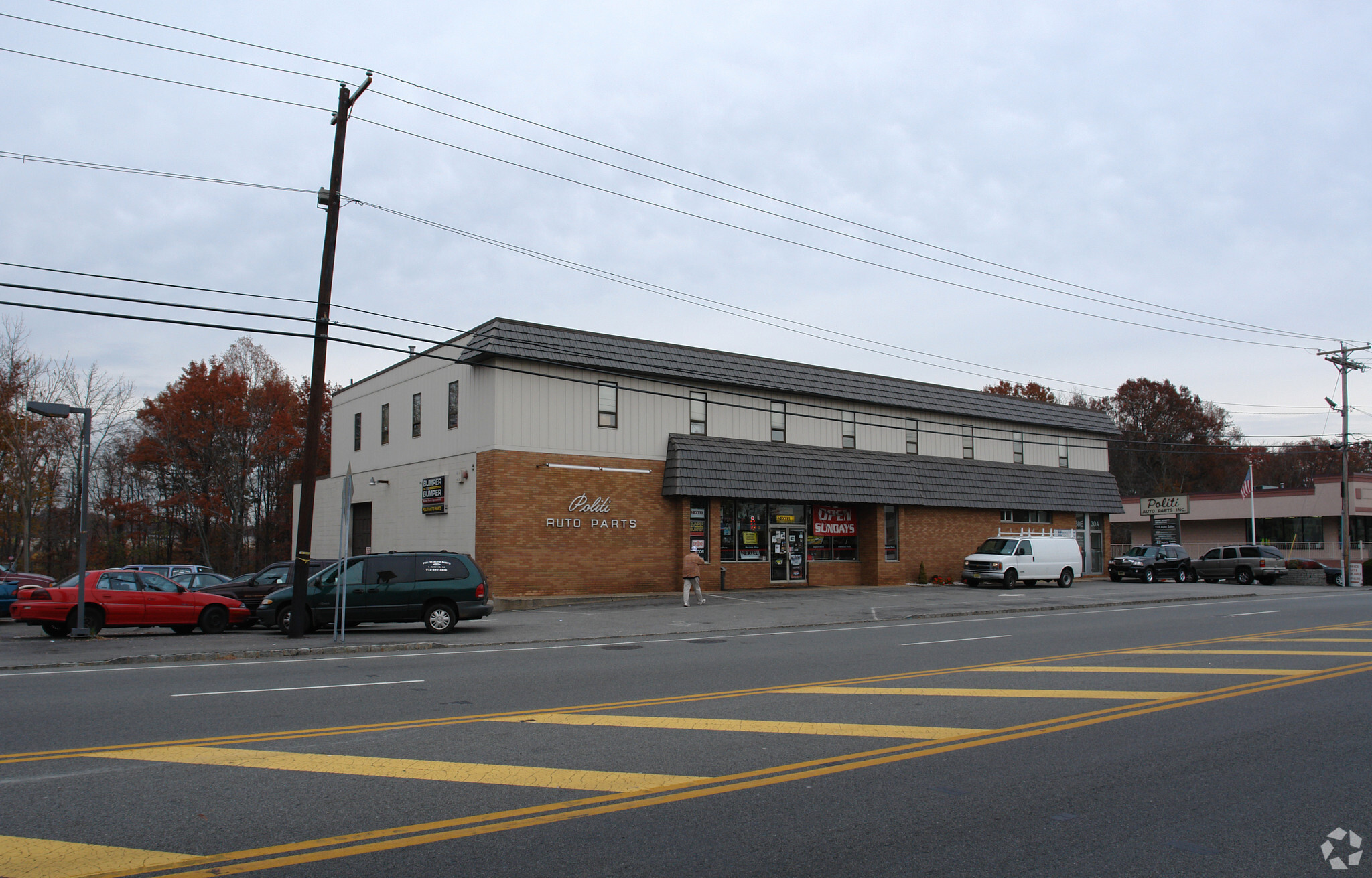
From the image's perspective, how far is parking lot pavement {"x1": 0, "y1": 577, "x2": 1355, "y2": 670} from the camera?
621 inches

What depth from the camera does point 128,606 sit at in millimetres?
18625

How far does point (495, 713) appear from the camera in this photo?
8.94 meters

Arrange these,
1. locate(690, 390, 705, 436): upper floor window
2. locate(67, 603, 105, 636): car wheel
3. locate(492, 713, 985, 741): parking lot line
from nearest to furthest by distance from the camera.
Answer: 1. locate(492, 713, 985, 741): parking lot line
2. locate(67, 603, 105, 636): car wheel
3. locate(690, 390, 705, 436): upper floor window

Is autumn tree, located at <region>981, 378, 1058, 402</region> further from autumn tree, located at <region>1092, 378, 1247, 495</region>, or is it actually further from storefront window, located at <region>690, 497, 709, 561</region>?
storefront window, located at <region>690, 497, 709, 561</region>

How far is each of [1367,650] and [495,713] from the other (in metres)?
13.1

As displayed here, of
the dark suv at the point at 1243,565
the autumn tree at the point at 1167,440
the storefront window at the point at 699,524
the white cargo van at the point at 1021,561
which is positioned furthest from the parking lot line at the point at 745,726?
the autumn tree at the point at 1167,440

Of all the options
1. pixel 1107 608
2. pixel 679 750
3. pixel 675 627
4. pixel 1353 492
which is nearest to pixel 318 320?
pixel 675 627

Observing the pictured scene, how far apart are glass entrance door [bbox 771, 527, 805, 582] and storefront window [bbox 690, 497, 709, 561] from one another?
2957 millimetres

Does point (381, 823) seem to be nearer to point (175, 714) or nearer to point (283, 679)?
point (175, 714)

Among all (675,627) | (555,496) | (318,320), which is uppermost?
(318,320)

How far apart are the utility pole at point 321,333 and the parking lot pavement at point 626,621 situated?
1.02 metres

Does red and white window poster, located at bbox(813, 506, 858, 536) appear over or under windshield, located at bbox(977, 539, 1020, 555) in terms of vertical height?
over

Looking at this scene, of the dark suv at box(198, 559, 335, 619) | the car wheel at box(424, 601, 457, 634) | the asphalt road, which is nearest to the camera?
the asphalt road

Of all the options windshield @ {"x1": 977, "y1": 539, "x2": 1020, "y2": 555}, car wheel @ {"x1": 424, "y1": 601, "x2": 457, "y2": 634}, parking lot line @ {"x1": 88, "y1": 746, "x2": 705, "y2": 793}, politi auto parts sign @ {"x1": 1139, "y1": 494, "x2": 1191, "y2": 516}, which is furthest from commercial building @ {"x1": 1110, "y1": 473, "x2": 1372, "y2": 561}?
Answer: parking lot line @ {"x1": 88, "y1": 746, "x2": 705, "y2": 793}
